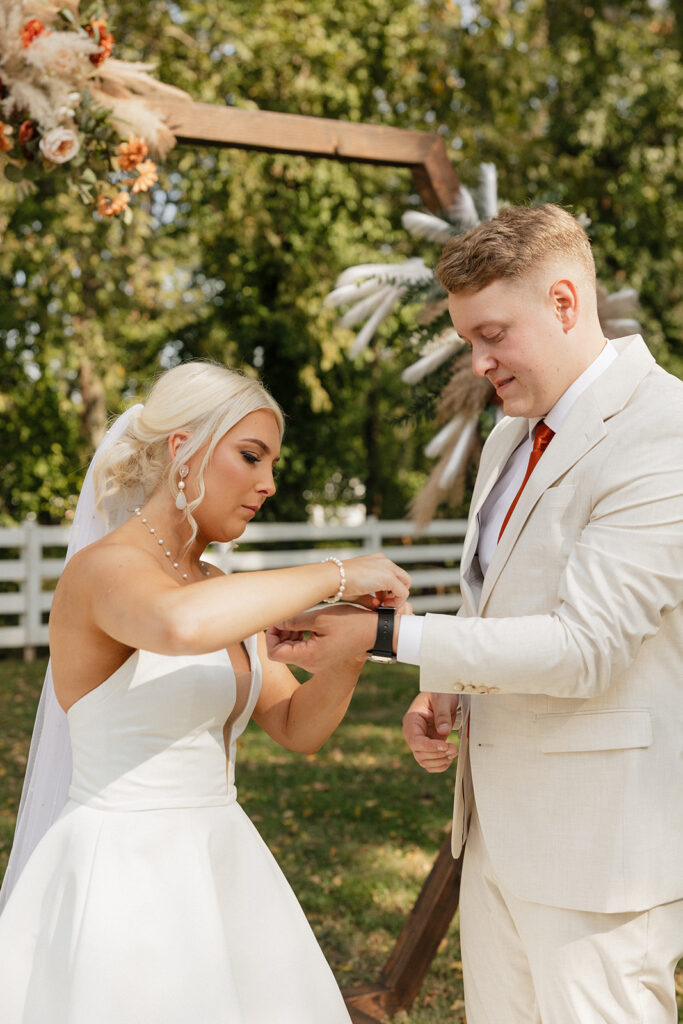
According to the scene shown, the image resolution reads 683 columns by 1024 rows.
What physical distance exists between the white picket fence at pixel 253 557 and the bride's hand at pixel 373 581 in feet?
19.3

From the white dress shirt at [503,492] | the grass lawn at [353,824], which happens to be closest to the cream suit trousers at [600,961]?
the white dress shirt at [503,492]

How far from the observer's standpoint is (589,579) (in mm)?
2039

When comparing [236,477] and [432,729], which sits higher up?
[236,477]

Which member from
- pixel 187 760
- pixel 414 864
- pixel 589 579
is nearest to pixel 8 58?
pixel 187 760

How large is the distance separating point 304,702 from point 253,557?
9.23 metres

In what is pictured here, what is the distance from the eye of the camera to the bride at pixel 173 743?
7.16 feet

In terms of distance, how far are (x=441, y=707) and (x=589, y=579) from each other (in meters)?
0.74

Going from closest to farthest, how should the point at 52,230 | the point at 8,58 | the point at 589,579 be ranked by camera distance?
the point at 589,579 → the point at 8,58 → the point at 52,230

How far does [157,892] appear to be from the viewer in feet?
7.46

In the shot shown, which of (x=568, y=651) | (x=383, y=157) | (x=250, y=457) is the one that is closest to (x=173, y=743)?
(x=250, y=457)

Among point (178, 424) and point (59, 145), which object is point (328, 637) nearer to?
point (178, 424)

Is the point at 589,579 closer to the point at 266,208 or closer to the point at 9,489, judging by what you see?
the point at 266,208

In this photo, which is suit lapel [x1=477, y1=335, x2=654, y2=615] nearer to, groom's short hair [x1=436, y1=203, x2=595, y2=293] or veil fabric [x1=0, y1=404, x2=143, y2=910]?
groom's short hair [x1=436, y1=203, x2=595, y2=293]

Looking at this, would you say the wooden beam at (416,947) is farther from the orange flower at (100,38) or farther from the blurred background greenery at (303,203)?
the blurred background greenery at (303,203)
